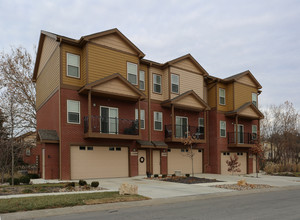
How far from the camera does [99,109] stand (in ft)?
66.5

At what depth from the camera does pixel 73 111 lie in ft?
62.8

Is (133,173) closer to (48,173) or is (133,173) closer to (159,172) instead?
(159,172)

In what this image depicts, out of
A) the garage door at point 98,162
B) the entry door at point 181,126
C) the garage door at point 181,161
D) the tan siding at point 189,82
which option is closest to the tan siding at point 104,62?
the garage door at point 98,162

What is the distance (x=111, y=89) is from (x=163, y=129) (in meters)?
6.69

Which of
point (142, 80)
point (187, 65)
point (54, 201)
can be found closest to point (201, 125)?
point (187, 65)

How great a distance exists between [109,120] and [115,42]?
18.8 ft

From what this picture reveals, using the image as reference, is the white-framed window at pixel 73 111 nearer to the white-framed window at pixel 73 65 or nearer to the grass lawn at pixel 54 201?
the white-framed window at pixel 73 65

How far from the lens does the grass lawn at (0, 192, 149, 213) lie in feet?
29.9

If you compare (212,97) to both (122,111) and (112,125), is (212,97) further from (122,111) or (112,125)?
(112,125)

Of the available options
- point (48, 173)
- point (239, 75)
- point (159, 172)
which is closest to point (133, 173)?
point (159, 172)

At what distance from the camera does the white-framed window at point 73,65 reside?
1931 centimetres

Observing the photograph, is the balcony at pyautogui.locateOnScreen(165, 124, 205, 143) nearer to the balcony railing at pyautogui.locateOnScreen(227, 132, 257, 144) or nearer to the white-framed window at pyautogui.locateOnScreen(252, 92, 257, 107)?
the balcony railing at pyautogui.locateOnScreen(227, 132, 257, 144)

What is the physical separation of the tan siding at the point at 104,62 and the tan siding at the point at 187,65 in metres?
5.31

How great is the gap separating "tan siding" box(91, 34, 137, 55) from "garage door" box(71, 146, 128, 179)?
7357mm
